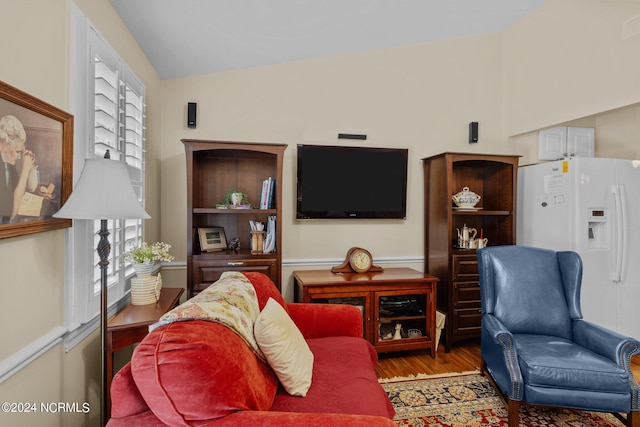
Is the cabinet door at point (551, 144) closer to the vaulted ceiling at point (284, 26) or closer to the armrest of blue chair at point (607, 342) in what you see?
the vaulted ceiling at point (284, 26)

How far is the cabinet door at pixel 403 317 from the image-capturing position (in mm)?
3053

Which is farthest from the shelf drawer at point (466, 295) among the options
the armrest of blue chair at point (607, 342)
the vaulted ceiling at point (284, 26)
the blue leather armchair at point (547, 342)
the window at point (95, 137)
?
the window at point (95, 137)

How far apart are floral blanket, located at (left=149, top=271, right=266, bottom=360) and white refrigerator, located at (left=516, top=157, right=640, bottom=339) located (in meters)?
2.89

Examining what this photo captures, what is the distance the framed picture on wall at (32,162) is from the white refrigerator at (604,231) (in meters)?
3.68

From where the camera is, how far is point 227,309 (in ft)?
4.67

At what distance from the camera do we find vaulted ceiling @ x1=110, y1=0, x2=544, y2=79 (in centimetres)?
230

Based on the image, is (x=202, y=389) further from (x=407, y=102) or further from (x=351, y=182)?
(x=407, y=102)

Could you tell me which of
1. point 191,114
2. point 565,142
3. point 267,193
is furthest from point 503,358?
point 191,114

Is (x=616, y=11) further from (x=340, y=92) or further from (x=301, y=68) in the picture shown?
(x=301, y=68)

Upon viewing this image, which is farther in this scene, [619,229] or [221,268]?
[619,229]

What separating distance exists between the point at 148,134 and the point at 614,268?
420 cm

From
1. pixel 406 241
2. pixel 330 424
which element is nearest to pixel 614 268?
pixel 406 241

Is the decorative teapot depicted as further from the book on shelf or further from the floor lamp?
the floor lamp

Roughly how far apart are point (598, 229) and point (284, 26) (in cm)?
326
